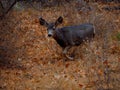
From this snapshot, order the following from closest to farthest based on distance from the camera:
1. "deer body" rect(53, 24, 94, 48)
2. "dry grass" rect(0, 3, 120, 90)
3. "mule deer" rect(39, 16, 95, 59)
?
1. "dry grass" rect(0, 3, 120, 90)
2. "mule deer" rect(39, 16, 95, 59)
3. "deer body" rect(53, 24, 94, 48)

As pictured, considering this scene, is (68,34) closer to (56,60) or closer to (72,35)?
(72,35)

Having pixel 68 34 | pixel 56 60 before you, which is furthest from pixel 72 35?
pixel 56 60

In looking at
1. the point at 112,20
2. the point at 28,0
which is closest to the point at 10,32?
the point at 112,20

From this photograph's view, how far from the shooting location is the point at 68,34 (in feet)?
47.3

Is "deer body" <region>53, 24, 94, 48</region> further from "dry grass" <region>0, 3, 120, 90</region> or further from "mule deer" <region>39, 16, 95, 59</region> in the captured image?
"dry grass" <region>0, 3, 120, 90</region>

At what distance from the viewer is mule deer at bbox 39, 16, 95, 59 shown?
14047 millimetres

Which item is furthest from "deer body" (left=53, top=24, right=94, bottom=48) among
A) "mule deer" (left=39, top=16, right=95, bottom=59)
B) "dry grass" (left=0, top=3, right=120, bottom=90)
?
"dry grass" (left=0, top=3, right=120, bottom=90)

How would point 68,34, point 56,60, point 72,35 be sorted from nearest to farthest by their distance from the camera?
point 56,60, point 68,34, point 72,35

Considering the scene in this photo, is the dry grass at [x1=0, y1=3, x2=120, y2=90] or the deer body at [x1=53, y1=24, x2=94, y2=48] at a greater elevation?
the deer body at [x1=53, y1=24, x2=94, y2=48]

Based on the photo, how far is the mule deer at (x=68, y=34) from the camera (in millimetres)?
Result: 14047

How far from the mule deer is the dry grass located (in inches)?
12.1

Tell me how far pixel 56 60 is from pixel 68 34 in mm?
945

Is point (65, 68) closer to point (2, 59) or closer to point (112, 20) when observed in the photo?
point (2, 59)

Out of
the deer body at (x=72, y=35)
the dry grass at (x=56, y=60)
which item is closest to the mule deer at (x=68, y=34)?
the deer body at (x=72, y=35)
